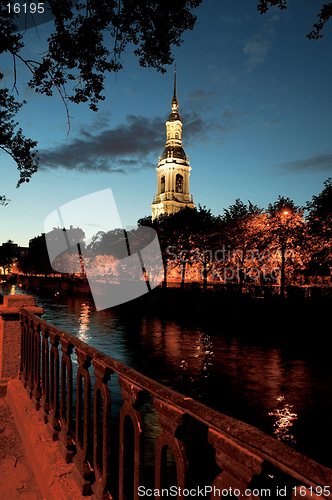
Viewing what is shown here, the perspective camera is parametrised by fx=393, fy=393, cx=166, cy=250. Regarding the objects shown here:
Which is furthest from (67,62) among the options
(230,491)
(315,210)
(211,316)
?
(315,210)

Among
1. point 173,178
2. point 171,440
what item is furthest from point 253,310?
point 173,178

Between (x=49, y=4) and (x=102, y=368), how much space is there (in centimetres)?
800

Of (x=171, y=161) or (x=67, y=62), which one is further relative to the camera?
(x=171, y=161)

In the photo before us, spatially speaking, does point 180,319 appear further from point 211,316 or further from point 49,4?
point 49,4

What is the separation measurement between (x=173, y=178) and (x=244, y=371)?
121 m

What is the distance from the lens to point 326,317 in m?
23.8

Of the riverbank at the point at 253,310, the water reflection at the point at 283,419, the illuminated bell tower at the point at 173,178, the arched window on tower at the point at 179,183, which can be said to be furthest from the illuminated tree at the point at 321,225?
the arched window on tower at the point at 179,183

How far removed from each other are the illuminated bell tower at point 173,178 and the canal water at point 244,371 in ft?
359

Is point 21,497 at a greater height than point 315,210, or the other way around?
point 315,210

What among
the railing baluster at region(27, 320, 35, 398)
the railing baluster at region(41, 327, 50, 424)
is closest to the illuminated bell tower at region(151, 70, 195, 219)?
the railing baluster at region(27, 320, 35, 398)

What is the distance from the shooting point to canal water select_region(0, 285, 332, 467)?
26.3 feet

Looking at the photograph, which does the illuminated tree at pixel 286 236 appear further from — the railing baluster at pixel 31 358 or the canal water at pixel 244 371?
the railing baluster at pixel 31 358

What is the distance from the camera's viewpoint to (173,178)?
428 ft

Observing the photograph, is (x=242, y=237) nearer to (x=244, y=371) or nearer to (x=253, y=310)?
(x=253, y=310)
